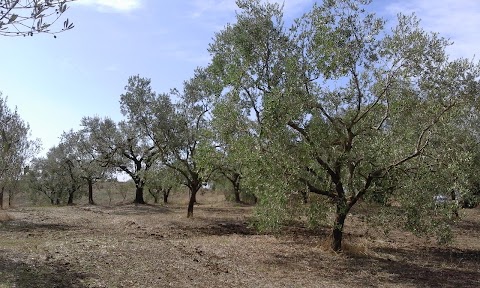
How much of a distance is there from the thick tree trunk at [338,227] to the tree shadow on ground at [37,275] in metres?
8.55

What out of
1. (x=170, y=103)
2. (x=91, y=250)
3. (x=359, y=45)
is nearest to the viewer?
(x=91, y=250)

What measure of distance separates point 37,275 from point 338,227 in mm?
9760

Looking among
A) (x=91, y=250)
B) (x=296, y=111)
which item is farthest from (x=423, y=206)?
(x=91, y=250)

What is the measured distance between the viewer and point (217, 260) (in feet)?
44.2

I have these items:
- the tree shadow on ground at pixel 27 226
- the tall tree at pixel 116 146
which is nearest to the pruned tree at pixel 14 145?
the tree shadow on ground at pixel 27 226

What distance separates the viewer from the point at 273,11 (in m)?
15.2

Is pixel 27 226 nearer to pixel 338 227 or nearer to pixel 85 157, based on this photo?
pixel 338 227

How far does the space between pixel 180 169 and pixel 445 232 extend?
1629cm

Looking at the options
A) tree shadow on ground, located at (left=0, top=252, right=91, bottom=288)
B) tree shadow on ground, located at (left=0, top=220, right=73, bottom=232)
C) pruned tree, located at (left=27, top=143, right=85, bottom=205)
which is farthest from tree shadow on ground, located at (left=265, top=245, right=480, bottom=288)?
pruned tree, located at (left=27, top=143, right=85, bottom=205)

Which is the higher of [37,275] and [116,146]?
[116,146]

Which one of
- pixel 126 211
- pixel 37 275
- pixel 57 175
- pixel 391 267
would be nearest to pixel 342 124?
pixel 391 267

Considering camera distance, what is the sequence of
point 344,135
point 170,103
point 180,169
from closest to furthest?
point 344,135 → point 180,169 → point 170,103

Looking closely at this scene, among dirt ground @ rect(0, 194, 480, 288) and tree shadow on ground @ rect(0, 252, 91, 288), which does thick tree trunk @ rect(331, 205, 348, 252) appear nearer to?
dirt ground @ rect(0, 194, 480, 288)

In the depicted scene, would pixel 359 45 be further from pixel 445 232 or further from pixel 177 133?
pixel 177 133
